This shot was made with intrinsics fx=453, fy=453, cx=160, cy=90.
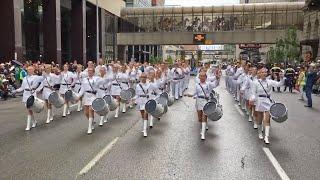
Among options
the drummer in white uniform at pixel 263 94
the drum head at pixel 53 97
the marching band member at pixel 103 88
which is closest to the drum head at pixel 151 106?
the marching band member at pixel 103 88

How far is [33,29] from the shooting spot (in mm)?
38875

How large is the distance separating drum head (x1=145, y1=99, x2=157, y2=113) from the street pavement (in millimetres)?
698

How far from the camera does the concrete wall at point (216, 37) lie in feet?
180

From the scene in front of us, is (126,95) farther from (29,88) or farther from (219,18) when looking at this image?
(219,18)

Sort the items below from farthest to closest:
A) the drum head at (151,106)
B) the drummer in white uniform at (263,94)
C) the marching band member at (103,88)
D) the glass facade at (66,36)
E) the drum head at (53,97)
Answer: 1. the glass facade at (66,36)
2. the drum head at (53,97)
3. the marching band member at (103,88)
4. the drum head at (151,106)
5. the drummer in white uniform at (263,94)

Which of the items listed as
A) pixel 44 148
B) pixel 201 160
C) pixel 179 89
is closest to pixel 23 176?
pixel 44 148

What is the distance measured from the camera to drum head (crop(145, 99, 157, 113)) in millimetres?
11742

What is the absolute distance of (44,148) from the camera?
10.1 m

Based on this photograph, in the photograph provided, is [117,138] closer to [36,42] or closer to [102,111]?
[102,111]

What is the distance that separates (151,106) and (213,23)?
48510 mm

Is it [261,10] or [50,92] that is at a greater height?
[261,10]

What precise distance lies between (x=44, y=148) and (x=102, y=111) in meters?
2.37

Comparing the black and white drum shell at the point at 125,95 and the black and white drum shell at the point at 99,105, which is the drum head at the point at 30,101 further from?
the black and white drum shell at the point at 125,95

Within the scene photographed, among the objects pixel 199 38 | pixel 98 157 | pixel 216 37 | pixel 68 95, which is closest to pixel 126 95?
pixel 68 95
